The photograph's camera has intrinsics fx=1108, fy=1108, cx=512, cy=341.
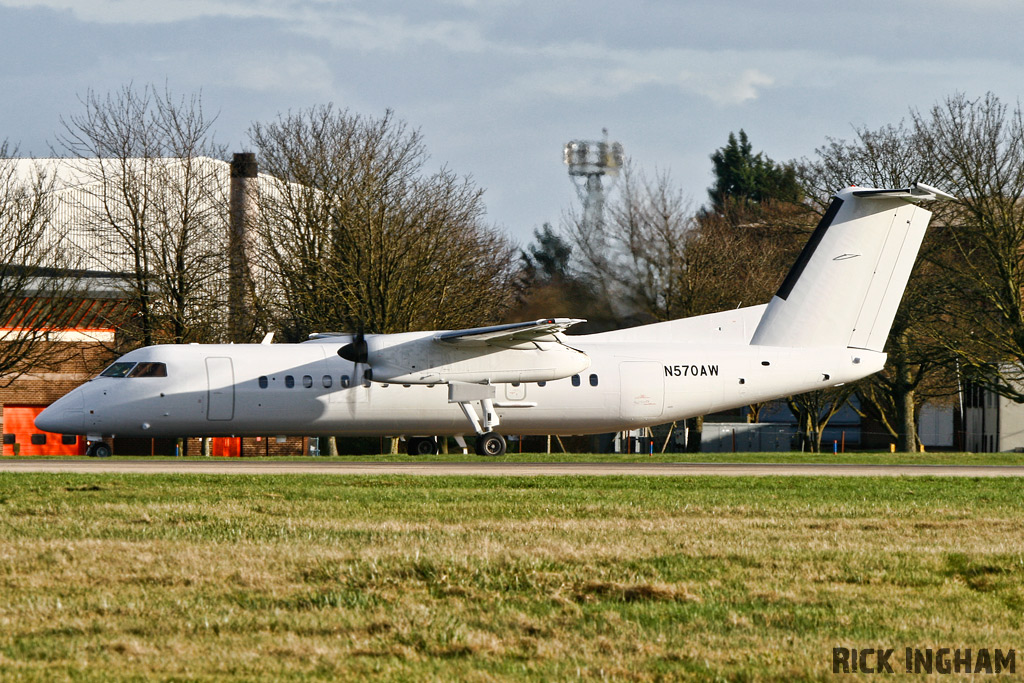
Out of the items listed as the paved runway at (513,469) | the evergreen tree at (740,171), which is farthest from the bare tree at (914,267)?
the evergreen tree at (740,171)

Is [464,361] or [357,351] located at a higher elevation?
[357,351]

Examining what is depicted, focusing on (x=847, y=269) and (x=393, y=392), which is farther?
(x=847, y=269)

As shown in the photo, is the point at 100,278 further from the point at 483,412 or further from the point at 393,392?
the point at 483,412

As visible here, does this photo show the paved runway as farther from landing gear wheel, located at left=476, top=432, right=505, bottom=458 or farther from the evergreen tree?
the evergreen tree

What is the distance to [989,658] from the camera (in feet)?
19.9

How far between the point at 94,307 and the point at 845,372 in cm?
2717

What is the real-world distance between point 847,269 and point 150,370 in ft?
58.4

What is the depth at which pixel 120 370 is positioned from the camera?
27.4 m

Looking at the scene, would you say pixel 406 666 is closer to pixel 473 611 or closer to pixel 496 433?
pixel 473 611

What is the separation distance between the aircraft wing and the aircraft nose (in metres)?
8.96

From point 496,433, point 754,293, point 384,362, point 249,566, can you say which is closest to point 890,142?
point 754,293

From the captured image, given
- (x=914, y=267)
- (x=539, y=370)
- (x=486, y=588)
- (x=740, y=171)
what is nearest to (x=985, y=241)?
(x=914, y=267)

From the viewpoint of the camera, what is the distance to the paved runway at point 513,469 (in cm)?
2152

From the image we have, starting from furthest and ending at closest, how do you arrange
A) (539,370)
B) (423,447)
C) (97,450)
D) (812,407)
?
(812,407) → (423,447) → (97,450) → (539,370)
